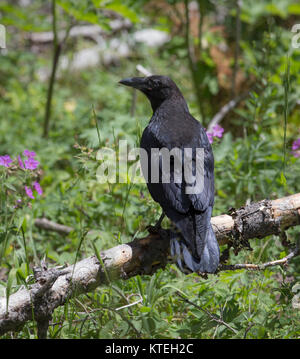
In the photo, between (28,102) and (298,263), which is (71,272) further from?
(28,102)

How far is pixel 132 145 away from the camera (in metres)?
4.11

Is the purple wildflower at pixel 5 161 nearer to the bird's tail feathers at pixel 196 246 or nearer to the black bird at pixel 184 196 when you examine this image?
the black bird at pixel 184 196

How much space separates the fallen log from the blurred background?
0.09 meters

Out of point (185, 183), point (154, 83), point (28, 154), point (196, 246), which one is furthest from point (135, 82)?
point (196, 246)

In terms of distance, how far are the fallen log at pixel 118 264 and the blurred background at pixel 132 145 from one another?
9cm

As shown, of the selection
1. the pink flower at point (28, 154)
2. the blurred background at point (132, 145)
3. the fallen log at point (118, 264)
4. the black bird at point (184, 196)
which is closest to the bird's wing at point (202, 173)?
the black bird at point (184, 196)

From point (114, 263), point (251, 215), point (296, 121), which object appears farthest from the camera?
point (296, 121)

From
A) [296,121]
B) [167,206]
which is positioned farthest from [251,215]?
[296,121]

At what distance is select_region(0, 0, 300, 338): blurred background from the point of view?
2.52 m

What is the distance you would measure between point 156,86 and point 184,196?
1128mm

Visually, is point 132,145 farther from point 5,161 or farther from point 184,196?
point 184,196

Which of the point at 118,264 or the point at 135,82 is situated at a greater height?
the point at 135,82

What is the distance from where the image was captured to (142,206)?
339 centimetres
